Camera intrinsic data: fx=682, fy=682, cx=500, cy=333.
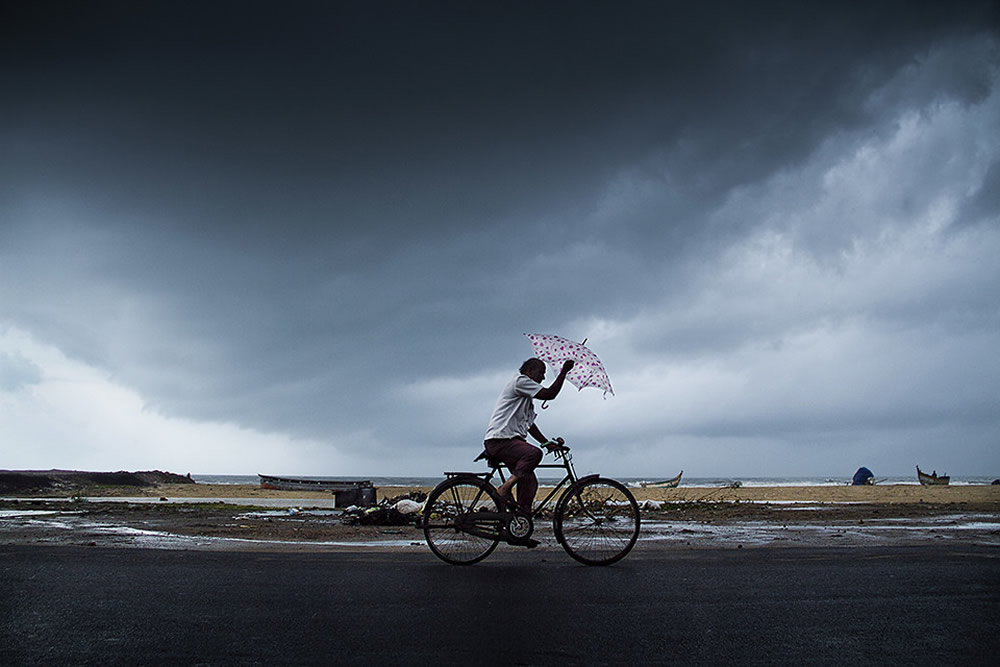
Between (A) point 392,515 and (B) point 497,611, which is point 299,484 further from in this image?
(B) point 497,611

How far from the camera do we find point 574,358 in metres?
7.80

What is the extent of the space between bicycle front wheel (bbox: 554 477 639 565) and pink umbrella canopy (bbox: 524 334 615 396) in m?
1.09

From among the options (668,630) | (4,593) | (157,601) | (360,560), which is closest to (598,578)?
(668,630)

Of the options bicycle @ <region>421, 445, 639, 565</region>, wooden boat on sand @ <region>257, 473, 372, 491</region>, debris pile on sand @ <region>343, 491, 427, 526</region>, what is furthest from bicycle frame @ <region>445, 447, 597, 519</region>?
wooden boat on sand @ <region>257, 473, 372, 491</region>

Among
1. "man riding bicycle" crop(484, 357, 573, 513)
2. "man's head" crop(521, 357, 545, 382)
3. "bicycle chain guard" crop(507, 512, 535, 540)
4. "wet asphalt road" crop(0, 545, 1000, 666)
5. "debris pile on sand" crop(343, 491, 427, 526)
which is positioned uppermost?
"man's head" crop(521, 357, 545, 382)

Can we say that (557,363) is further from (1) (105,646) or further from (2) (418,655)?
(1) (105,646)

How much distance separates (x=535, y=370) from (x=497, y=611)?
10.8ft

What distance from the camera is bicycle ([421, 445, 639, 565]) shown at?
744cm

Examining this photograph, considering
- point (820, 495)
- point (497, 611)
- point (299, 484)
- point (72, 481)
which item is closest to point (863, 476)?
point (820, 495)

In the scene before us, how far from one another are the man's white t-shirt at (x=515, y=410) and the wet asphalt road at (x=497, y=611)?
1.43 m

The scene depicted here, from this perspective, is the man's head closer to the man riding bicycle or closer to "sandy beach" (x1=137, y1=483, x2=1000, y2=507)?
the man riding bicycle

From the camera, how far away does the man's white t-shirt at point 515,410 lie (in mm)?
7520

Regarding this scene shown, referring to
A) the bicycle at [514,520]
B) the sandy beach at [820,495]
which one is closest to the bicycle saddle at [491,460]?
the bicycle at [514,520]

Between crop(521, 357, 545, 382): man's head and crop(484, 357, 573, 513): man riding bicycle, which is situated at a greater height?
crop(521, 357, 545, 382): man's head
